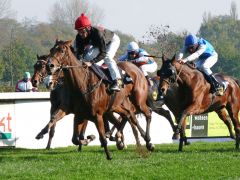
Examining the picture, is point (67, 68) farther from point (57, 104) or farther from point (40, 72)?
point (57, 104)

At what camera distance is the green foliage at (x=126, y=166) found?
376 inches

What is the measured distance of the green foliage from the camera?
31.3 ft

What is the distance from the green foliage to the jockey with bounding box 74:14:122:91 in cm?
145

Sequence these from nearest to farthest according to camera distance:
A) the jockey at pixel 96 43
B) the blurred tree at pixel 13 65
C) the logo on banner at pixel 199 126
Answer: the jockey at pixel 96 43 < the logo on banner at pixel 199 126 < the blurred tree at pixel 13 65

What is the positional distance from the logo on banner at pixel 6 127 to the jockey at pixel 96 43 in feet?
21.1

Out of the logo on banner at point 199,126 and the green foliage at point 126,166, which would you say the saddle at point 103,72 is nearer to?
the green foliage at point 126,166

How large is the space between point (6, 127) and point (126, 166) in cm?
793

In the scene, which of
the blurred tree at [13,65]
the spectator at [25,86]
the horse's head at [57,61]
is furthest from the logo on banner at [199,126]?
the blurred tree at [13,65]

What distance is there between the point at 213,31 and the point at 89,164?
97.3m

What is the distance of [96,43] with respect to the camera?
11.3 metres

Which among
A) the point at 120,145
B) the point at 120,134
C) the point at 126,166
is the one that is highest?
the point at 126,166

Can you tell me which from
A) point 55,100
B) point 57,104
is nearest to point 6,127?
point 55,100

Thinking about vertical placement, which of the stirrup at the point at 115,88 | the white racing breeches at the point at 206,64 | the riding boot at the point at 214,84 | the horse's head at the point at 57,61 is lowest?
the riding boot at the point at 214,84

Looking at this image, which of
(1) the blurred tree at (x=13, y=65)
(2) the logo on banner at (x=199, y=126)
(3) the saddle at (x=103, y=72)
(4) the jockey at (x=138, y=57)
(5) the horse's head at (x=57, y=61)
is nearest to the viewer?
(5) the horse's head at (x=57, y=61)
